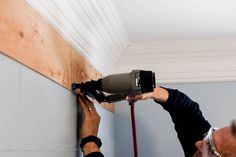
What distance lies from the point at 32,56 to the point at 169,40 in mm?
1367

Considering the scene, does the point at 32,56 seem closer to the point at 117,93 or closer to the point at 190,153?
the point at 117,93

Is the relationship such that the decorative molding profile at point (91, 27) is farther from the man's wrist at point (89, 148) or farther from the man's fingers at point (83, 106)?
the man's wrist at point (89, 148)

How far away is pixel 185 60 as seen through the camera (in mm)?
2412

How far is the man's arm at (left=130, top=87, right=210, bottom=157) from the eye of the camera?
1719mm

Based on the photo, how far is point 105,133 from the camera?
2.11m

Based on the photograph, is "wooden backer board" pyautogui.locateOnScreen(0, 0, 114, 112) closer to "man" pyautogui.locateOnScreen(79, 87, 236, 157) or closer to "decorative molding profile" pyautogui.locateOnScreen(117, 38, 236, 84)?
"man" pyautogui.locateOnScreen(79, 87, 236, 157)

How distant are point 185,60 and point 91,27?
3.10ft

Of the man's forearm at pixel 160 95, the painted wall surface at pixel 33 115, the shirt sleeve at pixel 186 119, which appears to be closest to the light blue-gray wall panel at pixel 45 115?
the painted wall surface at pixel 33 115

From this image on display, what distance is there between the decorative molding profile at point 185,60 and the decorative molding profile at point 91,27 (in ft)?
0.48

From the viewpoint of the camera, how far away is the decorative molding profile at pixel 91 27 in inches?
50.4

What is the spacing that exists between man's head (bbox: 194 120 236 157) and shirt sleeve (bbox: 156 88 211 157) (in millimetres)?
351

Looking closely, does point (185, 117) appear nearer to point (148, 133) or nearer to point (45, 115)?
point (148, 133)

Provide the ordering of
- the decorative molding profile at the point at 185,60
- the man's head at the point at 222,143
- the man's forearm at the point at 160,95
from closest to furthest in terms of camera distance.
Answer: the man's head at the point at 222,143 → the man's forearm at the point at 160,95 → the decorative molding profile at the point at 185,60

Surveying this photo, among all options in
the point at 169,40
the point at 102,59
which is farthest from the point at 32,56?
the point at 169,40
